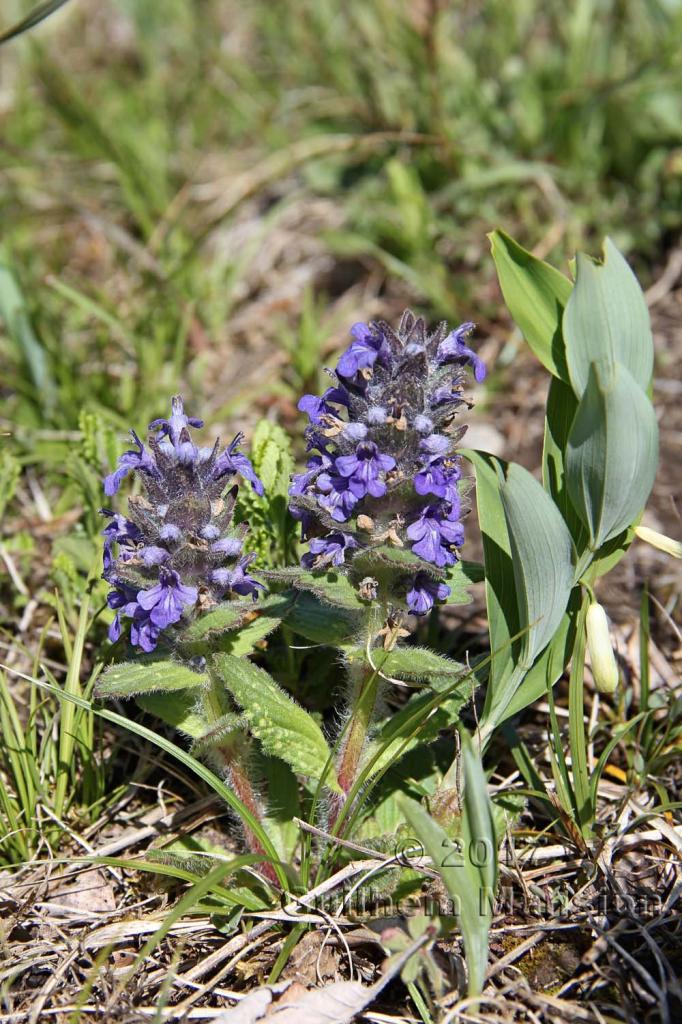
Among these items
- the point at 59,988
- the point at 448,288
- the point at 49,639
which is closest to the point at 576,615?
the point at 59,988

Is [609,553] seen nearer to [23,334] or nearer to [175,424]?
[175,424]

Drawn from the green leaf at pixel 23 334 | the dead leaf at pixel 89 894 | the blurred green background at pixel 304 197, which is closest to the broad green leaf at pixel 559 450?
the dead leaf at pixel 89 894

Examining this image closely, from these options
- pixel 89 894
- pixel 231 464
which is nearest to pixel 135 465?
pixel 231 464

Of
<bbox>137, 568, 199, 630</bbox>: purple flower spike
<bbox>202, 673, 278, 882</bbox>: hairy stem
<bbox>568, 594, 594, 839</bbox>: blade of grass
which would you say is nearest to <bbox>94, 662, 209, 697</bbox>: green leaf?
<bbox>202, 673, 278, 882</bbox>: hairy stem

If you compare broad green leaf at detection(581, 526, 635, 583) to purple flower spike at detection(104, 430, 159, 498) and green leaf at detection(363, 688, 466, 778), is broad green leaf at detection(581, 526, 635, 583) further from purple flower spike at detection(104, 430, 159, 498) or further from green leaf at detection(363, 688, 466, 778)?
purple flower spike at detection(104, 430, 159, 498)

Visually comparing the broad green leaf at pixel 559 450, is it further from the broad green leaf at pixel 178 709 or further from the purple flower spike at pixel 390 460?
the broad green leaf at pixel 178 709

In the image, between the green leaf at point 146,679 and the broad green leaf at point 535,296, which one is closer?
the green leaf at point 146,679
